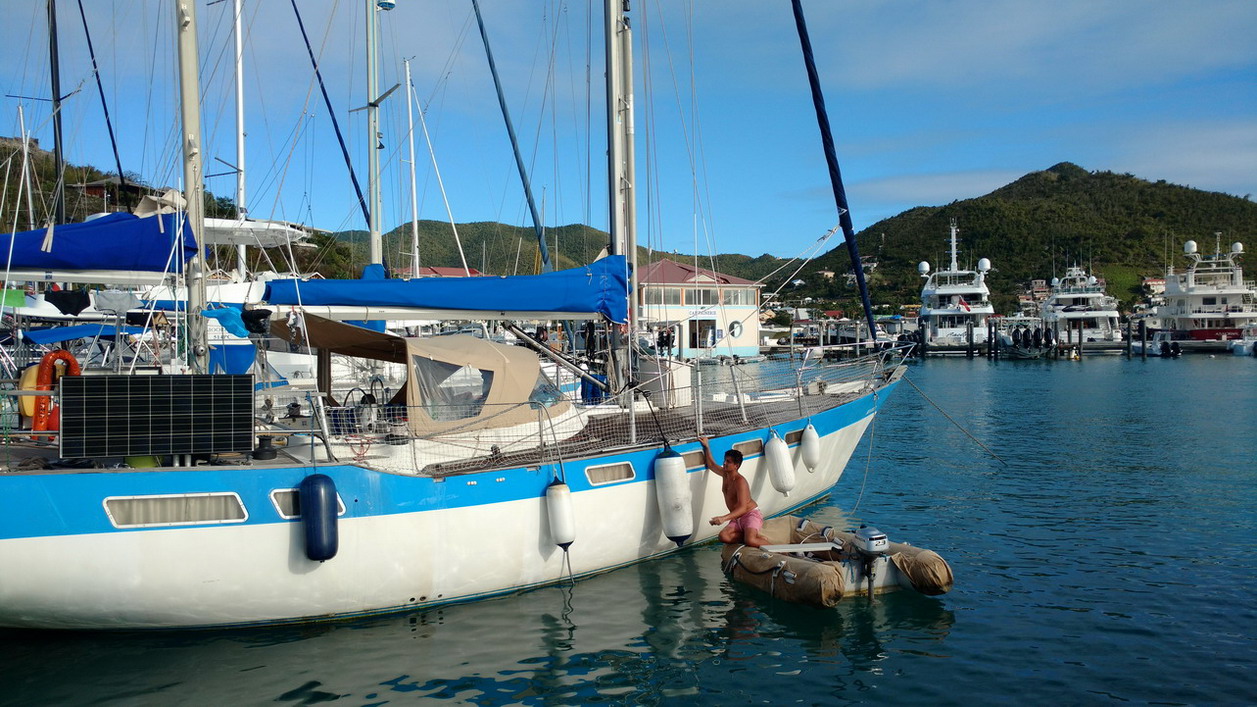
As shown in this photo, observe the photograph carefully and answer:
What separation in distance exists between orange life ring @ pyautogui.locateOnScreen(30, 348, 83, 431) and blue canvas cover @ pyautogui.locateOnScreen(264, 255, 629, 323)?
207 cm

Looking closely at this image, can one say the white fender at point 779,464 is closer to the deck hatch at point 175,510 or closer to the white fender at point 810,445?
the white fender at point 810,445

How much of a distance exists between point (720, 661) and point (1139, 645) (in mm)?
3978

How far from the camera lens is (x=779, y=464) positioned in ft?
37.6

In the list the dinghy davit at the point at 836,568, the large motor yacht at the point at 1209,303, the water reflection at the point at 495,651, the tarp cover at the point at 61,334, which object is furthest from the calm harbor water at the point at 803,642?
the large motor yacht at the point at 1209,303

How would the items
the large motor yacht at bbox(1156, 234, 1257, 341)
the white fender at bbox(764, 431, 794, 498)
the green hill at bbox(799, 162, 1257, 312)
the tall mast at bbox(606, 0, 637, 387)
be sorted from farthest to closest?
the green hill at bbox(799, 162, 1257, 312), the large motor yacht at bbox(1156, 234, 1257, 341), the tall mast at bbox(606, 0, 637, 387), the white fender at bbox(764, 431, 794, 498)

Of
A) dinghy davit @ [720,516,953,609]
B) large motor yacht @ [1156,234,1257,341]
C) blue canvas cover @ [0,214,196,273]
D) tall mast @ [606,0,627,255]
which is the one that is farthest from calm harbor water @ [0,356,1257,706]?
large motor yacht @ [1156,234,1257,341]

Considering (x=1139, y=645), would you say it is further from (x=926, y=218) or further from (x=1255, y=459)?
(x=926, y=218)

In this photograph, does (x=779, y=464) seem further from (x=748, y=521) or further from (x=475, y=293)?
(x=475, y=293)

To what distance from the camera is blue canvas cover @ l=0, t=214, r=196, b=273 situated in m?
8.84

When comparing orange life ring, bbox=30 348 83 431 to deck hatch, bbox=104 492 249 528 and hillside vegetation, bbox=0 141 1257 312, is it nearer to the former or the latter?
deck hatch, bbox=104 492 249 528

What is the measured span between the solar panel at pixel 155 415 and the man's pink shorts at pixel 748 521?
548cm

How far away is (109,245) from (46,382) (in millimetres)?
1568

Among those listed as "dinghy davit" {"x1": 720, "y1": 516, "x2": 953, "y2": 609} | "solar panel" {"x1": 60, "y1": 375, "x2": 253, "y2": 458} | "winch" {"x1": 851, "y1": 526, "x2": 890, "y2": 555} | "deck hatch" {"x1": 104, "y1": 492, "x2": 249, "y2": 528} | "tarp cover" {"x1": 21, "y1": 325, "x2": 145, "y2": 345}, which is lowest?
"dinghy davit" {"x1": 720, "y1": 516, "x2": 953, "y2": 609}

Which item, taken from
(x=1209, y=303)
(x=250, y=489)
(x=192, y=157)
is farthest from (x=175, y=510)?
(x=1209, y=303)
